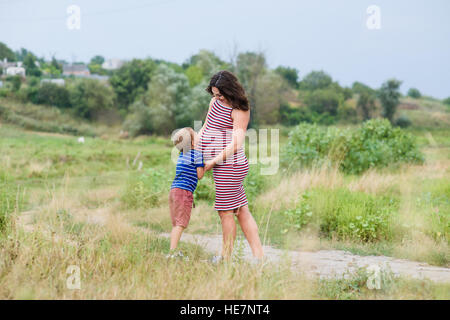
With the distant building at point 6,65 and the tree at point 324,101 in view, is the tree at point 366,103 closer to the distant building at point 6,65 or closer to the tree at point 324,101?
the tree at point 324,101

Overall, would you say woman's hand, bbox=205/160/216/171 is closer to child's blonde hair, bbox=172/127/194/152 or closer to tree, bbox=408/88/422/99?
child's blonde hair, bbox=172/127/194/152

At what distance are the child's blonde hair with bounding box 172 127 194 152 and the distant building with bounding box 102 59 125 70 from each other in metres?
38.0

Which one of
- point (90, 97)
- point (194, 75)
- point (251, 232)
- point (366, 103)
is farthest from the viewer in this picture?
point (194, 75)

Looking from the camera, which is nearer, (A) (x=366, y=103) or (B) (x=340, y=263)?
(B) (x=340, y=263)

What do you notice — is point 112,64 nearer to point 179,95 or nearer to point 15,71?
point 179,95

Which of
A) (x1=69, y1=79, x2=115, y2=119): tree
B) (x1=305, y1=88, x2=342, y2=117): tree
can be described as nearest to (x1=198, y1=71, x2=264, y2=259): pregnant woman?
(x1=69, y1=79, x2=115, y2=119): tree

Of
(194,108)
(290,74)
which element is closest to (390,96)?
(290,74)

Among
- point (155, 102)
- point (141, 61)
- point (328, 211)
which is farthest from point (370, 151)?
point (141, 61)

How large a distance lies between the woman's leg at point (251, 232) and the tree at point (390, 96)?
32676 millimetres

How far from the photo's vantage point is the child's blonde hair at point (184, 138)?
3866mm

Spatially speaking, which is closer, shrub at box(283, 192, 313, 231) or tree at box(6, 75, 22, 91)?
shrub at box(283, 192, 313, 231)

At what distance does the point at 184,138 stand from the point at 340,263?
200 cm

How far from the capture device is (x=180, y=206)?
3965mm

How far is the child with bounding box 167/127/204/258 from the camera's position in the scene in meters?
3.88
